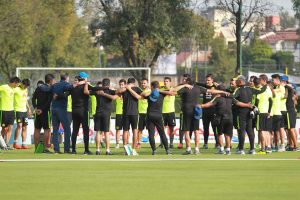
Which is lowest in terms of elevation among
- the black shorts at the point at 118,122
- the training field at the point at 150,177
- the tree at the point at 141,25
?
the training field at the point at 150,177

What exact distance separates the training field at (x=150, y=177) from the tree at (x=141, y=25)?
34639 mm

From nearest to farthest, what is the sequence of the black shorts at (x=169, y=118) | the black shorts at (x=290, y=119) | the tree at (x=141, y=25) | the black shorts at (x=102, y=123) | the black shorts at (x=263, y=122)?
the black shorts at (x=102, y=123) < the black shorts at (x=263, y=122) < the black shorts at (x=290, y=119) < the black shorts at (x=169, y=118) < the tree at (x=141, y=25)

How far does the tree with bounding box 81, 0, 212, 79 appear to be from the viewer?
5897 centimetres

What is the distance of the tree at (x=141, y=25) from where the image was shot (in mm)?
58969

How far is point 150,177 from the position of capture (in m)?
18.4

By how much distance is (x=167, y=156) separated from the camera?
24844 mm

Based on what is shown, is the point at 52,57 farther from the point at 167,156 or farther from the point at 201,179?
the point at 201,179

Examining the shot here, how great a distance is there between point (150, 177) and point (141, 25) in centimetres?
4108

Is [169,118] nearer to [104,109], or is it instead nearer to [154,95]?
[154,95]

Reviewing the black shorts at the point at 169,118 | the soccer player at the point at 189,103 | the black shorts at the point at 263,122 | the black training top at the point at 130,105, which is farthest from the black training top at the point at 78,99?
the black shorts at the point at 263,122

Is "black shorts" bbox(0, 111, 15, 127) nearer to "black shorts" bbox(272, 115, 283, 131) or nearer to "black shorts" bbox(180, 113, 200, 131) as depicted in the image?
"black shorts" bbox(180, 113, 200, 131)

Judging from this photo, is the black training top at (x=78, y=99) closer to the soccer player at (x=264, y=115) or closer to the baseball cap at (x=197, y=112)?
the baseball cap at (x=197, y=112)

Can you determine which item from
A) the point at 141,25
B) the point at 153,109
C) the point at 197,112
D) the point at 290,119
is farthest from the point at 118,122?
the point at 141,25

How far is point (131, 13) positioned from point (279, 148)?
31951 millimetres
